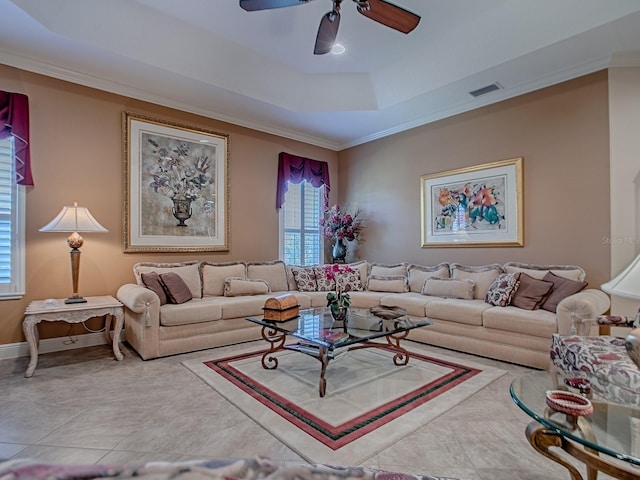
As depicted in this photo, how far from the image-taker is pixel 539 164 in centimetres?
416

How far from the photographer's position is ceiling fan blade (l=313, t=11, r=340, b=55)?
2.73m

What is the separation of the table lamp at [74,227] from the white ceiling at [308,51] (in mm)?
1641

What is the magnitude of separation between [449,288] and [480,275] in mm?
416

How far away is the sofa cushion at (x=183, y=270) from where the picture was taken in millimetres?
4250

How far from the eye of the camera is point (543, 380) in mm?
1873

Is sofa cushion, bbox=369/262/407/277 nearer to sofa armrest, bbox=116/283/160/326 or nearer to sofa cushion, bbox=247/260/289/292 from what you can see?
sofa cushion, bbox=247/260/289/292

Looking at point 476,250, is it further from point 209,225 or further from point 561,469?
point 209,225

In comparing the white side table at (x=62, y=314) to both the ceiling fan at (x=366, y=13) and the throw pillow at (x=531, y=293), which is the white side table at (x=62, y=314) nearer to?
the ceiling fan at (x=366, y=13)

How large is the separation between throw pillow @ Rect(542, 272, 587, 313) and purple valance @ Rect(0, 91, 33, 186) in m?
5.56

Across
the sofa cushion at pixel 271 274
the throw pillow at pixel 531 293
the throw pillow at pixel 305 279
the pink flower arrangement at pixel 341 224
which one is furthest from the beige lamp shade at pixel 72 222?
the throw pillow at pixel 531 293

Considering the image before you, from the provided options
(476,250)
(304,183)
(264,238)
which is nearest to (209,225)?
(264,238)

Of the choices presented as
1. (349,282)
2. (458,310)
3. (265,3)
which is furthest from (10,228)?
(458,310)

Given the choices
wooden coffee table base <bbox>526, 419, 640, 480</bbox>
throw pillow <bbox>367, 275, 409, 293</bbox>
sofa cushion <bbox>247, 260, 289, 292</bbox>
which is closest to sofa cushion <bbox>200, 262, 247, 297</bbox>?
sofa cushion <bbox>247, 260, 289, 292</bbox>

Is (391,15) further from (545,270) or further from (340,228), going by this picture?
(340,228)
